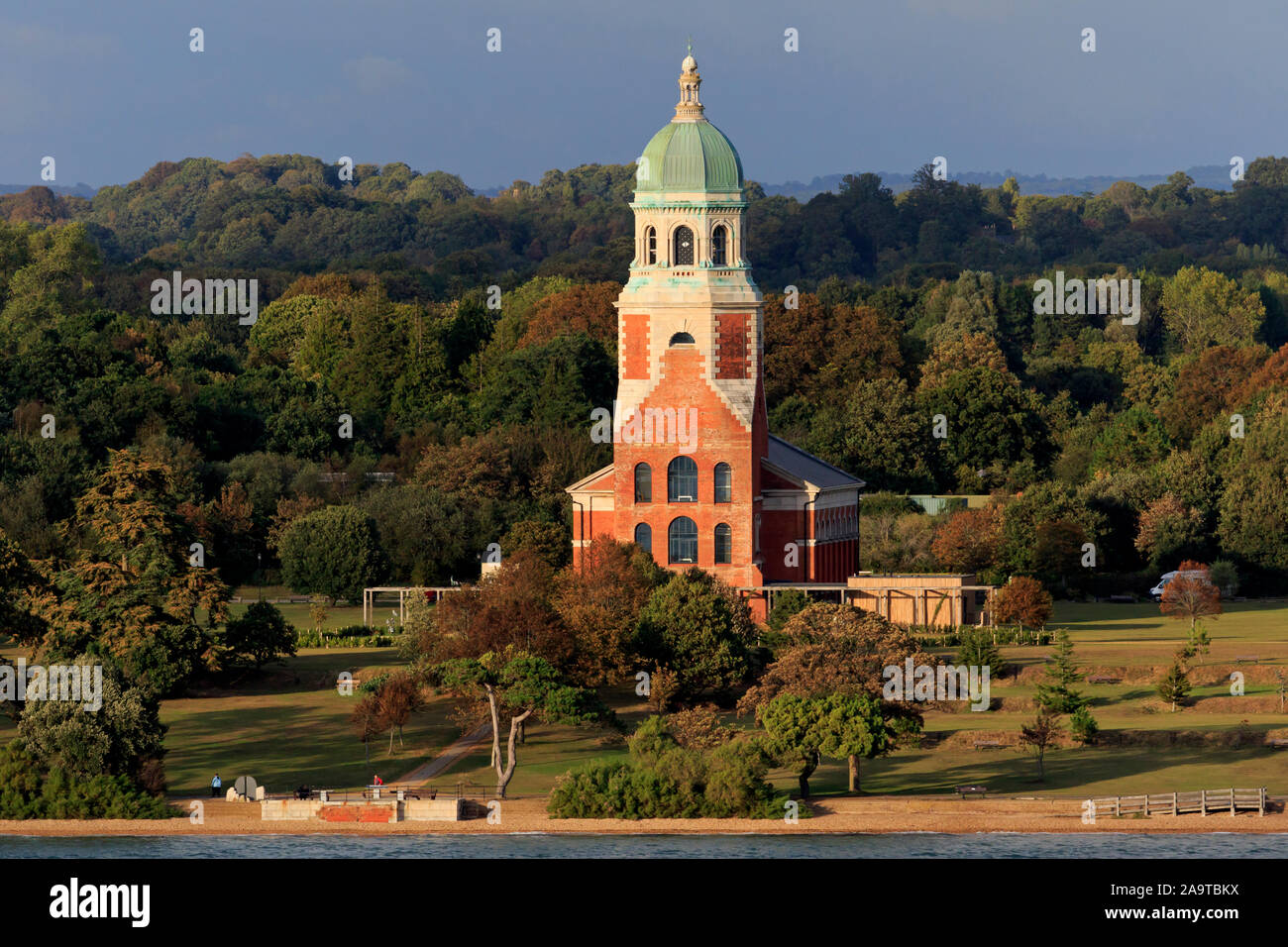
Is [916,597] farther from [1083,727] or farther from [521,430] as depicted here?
[521,430]

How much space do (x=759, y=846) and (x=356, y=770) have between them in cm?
1359

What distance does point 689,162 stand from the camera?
100000 mm

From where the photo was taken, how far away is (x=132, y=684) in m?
73.3

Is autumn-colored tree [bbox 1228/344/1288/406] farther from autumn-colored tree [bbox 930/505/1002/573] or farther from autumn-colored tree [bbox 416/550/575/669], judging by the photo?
autumn-colored tree [bbox 416/550/575/669]

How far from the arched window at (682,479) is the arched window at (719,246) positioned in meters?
7.89

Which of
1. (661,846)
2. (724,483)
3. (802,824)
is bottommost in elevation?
(661,846)

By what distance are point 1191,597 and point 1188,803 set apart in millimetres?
39289

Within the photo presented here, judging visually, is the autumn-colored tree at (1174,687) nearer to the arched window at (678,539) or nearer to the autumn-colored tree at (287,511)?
the arched window at (678,539)

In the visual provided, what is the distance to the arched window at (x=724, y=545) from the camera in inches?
3880

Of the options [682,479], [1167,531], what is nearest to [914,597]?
[682,479]

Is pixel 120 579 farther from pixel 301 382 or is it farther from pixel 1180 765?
pixel 301 382

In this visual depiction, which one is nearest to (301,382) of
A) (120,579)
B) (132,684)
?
(120,579)

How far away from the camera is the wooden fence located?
217 ft

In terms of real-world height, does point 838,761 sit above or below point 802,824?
above
